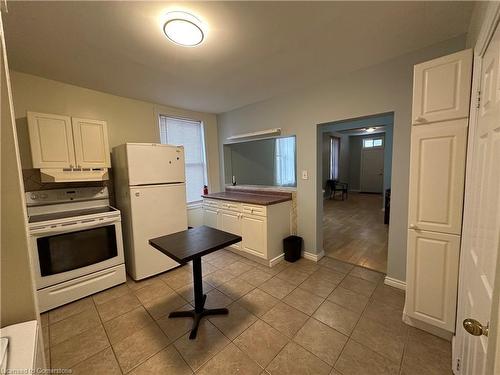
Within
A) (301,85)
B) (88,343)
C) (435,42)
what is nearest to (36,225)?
(88,343)

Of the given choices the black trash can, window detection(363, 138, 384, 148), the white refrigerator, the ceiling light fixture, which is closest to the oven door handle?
the white refrigerator

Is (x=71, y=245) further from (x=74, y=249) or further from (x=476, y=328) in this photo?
(x=476, y=328)

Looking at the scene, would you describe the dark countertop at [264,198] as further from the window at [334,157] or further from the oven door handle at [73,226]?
the window at [334,157]

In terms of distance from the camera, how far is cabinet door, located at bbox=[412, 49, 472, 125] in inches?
55.9

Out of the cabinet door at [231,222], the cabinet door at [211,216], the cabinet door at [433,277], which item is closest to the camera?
the cabinet door at [433,277]

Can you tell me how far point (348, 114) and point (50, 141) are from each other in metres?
3.41

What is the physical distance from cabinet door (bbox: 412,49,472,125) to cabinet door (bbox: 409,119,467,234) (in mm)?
80

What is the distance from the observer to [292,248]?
3004mm

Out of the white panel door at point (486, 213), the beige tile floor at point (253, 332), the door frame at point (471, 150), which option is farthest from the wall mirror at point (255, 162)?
the white panel door at point (486, 213)

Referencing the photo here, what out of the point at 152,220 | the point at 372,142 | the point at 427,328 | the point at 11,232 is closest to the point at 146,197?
the point at 152,220

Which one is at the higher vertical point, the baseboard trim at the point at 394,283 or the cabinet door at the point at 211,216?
the cabinet door at the point at 211,216

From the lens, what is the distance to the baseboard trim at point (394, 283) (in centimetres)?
229

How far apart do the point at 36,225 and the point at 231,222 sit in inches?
87.4

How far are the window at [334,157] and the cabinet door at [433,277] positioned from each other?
21.9 ft
